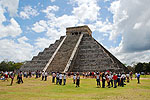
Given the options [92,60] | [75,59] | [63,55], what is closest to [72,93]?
[92,60]

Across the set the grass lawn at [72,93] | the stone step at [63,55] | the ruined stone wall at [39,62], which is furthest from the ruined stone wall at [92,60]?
the grass lawn at [72,93]

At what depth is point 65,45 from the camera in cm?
3634

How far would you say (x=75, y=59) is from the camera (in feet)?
98.9

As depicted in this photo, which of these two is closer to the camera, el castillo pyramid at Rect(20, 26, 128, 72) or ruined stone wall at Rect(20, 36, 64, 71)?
el castillo pyramid at Rect(20, 26, 128, 72)

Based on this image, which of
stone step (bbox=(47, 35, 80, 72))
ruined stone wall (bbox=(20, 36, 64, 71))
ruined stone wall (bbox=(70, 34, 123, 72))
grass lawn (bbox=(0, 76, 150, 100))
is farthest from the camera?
ruined stone wall (bbox=(20, 36, 64, 71))

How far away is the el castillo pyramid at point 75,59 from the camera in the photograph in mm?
27328

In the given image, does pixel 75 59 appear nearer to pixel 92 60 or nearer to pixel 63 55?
pixel 63 55

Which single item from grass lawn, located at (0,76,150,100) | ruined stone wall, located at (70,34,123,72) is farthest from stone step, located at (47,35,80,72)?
grass lawn, located at (0,76,150,100)

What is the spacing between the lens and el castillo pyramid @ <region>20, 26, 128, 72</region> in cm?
2733

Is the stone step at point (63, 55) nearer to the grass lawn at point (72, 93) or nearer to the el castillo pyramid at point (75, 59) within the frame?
the el castillo pyramid at point (75, 59)

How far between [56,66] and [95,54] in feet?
27.6

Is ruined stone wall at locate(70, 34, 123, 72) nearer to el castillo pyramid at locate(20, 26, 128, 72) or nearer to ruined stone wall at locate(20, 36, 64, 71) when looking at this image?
el castillo pyramid at locate(20, 26, 128, 72)

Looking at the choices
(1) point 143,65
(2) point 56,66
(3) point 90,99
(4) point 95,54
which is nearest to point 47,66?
(2) point 56,66

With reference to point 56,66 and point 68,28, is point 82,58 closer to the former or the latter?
point 56,66
